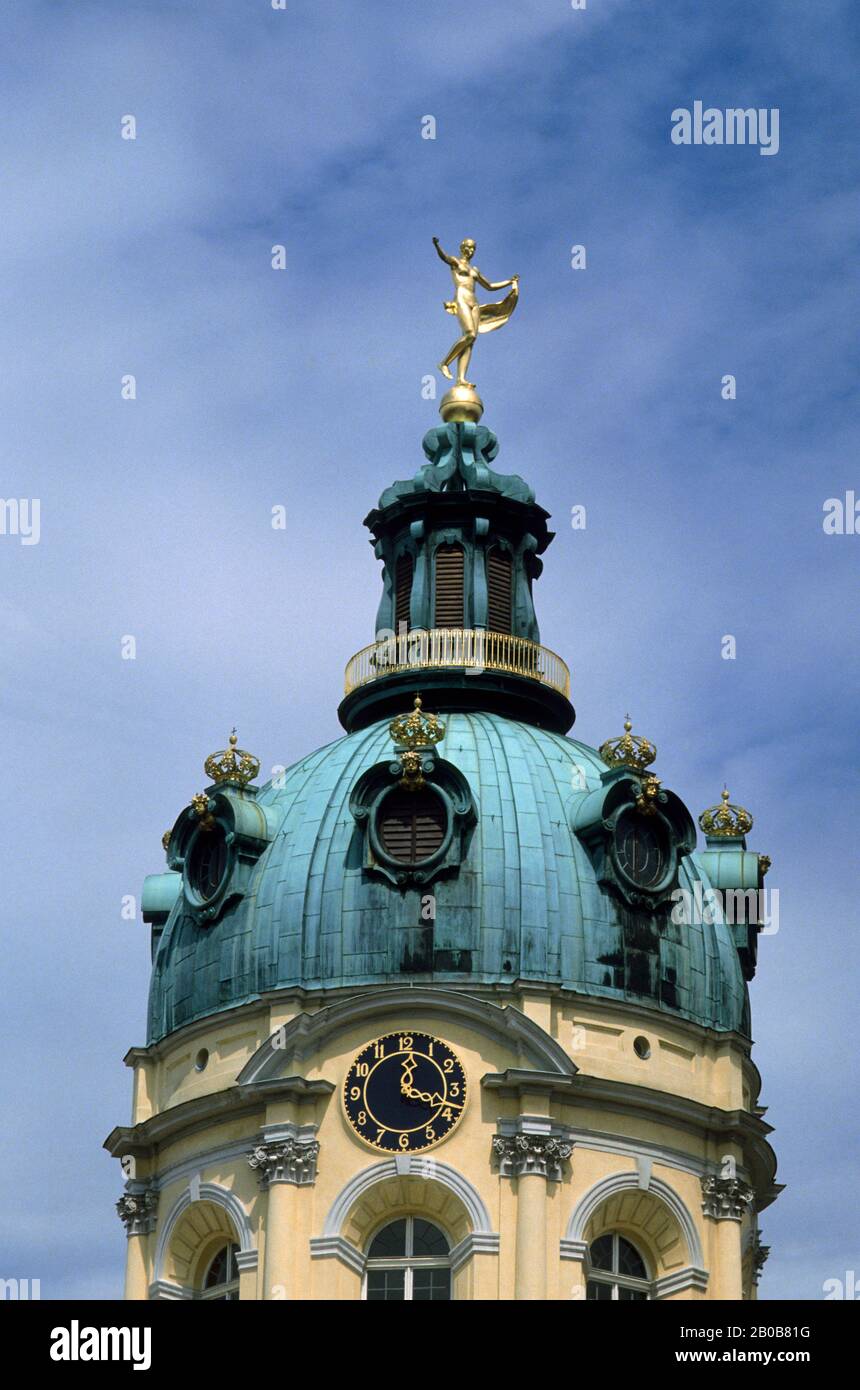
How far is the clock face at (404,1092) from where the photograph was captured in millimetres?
75750

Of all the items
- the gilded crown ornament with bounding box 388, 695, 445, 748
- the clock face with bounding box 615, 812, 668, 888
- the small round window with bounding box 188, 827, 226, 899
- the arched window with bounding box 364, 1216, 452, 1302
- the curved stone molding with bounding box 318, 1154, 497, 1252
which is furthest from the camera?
the small round window with bounding box 188, 827, 226, 899

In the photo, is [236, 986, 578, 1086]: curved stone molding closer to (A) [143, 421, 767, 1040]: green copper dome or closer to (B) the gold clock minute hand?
(A) [143, 421, 767, 1040]: green copper dome


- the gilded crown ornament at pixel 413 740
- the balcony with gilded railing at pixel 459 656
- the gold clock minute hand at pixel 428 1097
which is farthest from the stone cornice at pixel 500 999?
the balcony with gilded railing at pixel 459 656

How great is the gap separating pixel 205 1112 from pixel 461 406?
20.9 m

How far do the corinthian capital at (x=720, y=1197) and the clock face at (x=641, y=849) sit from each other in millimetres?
6885

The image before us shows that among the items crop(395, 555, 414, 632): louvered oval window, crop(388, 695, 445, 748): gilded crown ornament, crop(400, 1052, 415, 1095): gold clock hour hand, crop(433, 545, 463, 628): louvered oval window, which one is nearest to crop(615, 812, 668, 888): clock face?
crop(388, 695, 445, 748): gilded crown ornament

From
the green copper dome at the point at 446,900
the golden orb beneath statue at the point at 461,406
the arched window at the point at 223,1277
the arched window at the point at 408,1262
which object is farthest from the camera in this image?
the golden orb beneath statue at the point at 461,406

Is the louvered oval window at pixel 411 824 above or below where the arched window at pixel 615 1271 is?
above

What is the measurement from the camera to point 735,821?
279 feet

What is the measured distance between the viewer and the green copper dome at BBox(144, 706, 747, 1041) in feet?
256

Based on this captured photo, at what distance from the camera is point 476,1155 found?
248 ft

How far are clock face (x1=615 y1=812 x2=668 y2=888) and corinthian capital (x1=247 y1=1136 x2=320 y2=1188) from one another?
32.7ft

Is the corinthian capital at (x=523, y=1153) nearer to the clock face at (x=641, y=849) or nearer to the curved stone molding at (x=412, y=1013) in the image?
the curved stone molding at (x=412, y=1013)
